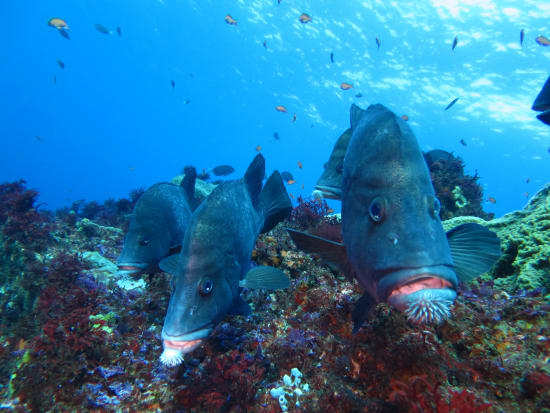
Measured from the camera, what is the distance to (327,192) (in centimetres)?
322

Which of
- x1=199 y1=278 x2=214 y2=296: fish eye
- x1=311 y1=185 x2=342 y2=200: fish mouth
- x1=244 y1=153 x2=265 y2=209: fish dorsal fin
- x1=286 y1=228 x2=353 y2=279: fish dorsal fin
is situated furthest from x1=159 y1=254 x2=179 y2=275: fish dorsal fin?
x1=311 y1=185 x2=342 y2=200: fish mouth

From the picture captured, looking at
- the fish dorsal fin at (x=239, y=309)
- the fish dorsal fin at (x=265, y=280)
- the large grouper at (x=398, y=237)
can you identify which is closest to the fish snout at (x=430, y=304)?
the large grouper at (x=398, y=237)

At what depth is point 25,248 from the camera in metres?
8.31

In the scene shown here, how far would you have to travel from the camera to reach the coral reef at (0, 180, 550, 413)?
250cm

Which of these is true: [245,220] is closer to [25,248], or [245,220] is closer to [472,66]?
[25,248]

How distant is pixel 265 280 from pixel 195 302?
0.82 meters

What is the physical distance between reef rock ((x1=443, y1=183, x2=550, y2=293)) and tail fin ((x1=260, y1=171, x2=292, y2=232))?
3.67 metres

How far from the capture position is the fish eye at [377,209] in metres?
1.88

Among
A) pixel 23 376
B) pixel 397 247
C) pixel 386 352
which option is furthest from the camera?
pixel 23 376

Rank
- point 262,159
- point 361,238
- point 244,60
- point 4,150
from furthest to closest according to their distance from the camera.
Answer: point 4,150 → point 244,60 → point 262,159 → point 361,238

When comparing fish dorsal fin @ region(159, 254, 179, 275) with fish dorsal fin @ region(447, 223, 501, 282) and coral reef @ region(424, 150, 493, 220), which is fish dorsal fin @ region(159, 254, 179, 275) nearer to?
fish dorsal fin @ region(447, 223, 501, 282)

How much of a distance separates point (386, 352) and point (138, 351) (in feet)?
10.3

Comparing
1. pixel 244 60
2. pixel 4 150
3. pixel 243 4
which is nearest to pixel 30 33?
pixel 4 150

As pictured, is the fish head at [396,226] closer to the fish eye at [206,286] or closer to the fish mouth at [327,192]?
the fish mouth at [327,192]
